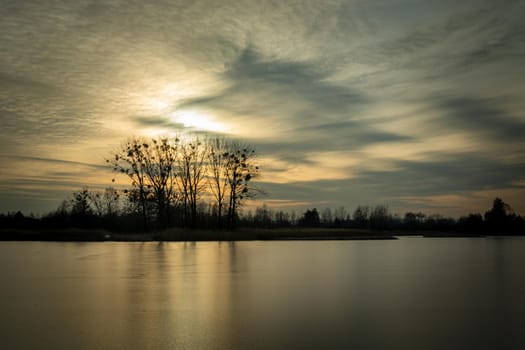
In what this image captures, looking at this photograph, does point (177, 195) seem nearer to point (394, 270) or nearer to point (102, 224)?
point (102, 224)

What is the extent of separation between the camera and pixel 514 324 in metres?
6.13

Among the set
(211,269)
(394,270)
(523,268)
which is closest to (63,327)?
(211,269)

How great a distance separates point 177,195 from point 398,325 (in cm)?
4288

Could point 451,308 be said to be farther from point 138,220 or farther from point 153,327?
point 138,220

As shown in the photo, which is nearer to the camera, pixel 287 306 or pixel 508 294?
pixel 287 306

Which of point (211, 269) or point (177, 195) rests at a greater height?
point (177, 195)

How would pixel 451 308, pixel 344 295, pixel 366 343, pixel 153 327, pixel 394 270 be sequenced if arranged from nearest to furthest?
pixel 366 343 → pixel 153 327 → pixel 451 308 → pixel 344 295 → pixel 394 270

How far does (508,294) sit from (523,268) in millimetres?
6251

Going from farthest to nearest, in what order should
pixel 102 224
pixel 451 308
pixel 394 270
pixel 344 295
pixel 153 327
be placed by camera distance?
pixel 102 224
pixel 394 270
pixel 344 295
pixel 451 308
pixel 153 327

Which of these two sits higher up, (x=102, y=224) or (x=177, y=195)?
(x=177, y=195)

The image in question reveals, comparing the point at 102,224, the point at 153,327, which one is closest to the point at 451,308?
the point at 153,327

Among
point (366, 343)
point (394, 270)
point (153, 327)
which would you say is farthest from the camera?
point (394, 270)

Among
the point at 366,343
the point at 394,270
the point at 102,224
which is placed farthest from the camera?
the point at 102,224

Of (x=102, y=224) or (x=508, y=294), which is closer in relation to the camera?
(x=508, y=294)
